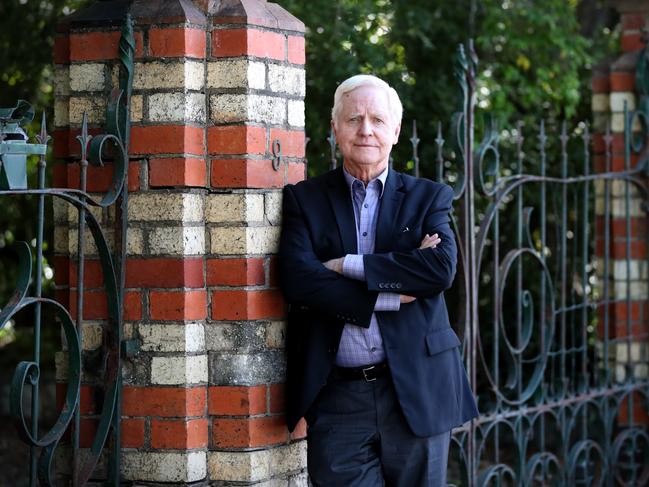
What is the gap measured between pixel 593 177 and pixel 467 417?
2134 mm

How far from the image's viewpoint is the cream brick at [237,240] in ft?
12.0

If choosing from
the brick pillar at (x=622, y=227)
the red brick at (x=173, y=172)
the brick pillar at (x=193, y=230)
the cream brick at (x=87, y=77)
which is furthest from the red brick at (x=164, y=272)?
the brick pillar at (x=622, y=227)

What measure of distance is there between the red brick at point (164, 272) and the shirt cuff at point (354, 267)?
1.45 feet

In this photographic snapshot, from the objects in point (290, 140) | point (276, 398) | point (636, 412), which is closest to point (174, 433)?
point (276, 398)

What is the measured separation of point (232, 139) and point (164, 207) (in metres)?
0.29

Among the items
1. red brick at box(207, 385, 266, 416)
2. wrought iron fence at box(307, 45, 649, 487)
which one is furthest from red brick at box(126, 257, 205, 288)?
wrought iron fence at box(307, 45, 649, 487)

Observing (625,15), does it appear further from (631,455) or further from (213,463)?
(213,463)

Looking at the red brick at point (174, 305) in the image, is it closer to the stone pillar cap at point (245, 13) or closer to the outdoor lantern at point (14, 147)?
the outdoor lantern at point (14, 147)

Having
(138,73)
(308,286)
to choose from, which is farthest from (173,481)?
(138,73)

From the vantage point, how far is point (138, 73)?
3652 millimetres

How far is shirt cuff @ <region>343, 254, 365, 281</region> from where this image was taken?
142 inches

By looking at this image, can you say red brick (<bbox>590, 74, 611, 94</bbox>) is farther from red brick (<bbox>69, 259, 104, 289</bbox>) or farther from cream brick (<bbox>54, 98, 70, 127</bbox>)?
red brick (<bbox>69, 259, 104, 289</bbox>)

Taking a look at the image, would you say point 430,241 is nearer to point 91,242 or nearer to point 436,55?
point 91,242

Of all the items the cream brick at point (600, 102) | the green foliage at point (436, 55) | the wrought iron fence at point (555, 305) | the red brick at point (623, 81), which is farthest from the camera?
the green foliage at point (436, 55)
